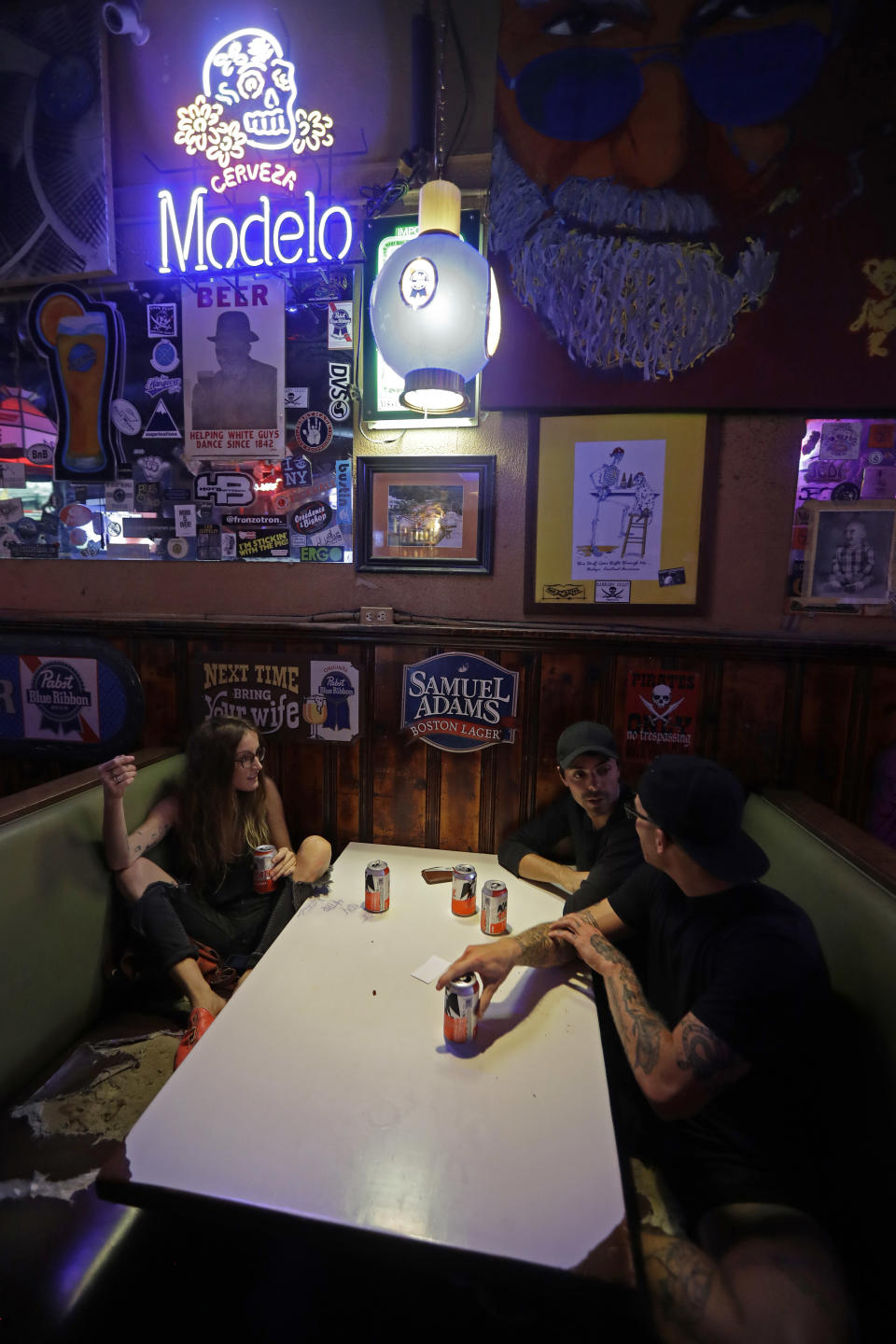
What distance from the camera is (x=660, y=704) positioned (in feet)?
8.33

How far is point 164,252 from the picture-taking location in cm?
272

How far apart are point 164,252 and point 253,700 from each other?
2054mm

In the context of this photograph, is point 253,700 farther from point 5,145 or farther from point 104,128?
point 5,145

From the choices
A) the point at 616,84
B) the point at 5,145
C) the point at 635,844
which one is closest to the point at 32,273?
the point at 5,145

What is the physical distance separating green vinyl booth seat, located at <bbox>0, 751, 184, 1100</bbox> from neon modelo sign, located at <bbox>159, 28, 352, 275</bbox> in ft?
7.71

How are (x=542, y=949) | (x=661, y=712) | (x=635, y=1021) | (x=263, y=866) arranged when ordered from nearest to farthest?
(x=635, y=1021) → (x=542, y=949) → (x=263, y=866) → (x=661, y=712)

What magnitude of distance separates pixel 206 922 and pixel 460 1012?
4.06 feet

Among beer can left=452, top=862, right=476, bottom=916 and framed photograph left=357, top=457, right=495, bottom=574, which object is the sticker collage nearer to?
framed photograph left=357, top=457, right=495, bottom=574

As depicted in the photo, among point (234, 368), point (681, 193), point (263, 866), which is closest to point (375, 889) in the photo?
point (263, 866)

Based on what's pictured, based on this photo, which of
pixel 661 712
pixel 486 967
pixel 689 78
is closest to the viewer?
pixel 486 967

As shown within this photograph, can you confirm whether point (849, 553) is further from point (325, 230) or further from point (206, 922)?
point (206, 922)

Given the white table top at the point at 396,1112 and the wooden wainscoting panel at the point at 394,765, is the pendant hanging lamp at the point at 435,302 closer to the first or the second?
the wooden wainscoting panel at the point at 394,765

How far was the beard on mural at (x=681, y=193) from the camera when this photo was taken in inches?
88.8

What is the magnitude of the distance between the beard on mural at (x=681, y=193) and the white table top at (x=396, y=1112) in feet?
7.35
